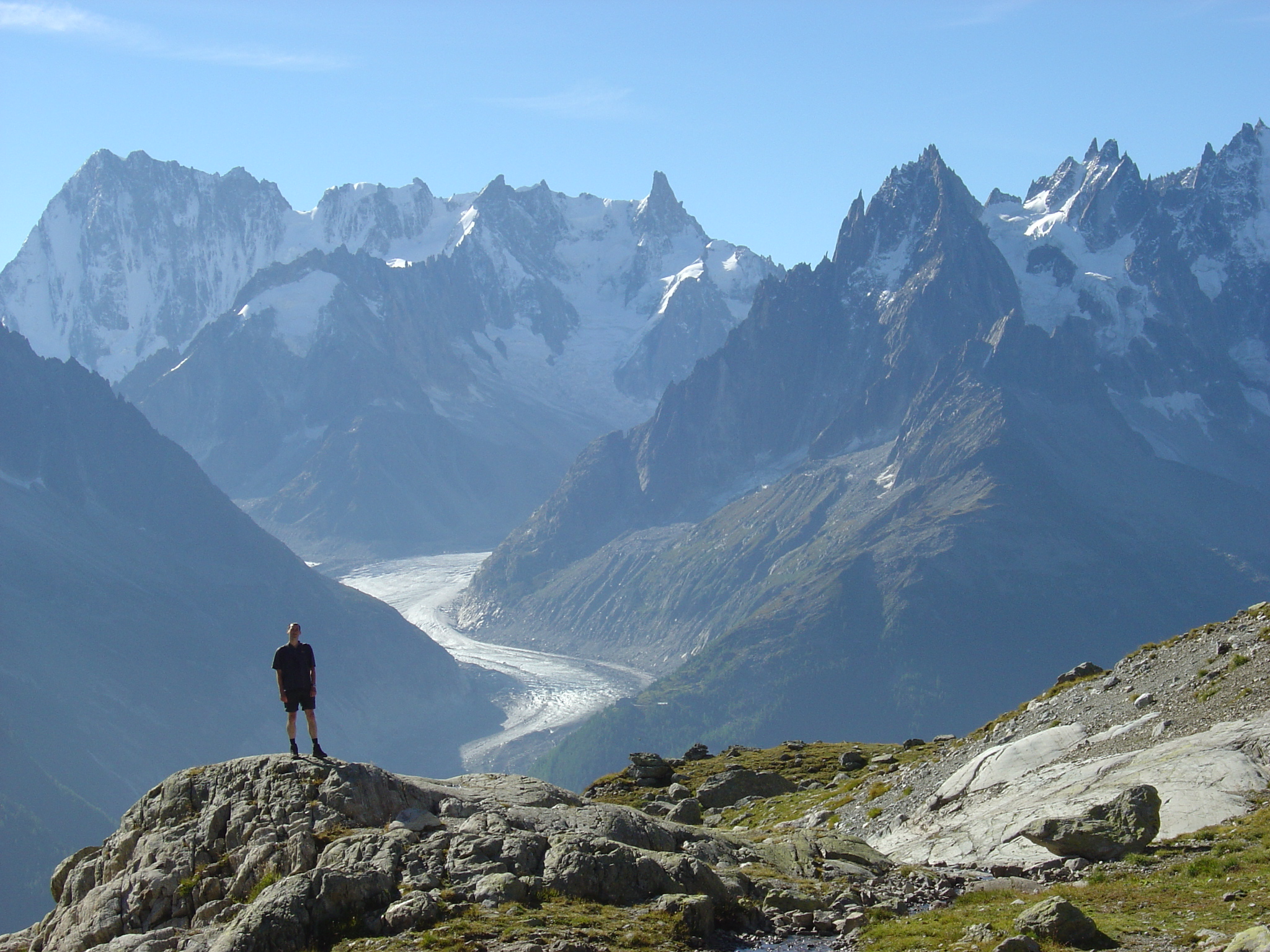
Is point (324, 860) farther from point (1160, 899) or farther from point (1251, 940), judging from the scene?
point (1251, 940)

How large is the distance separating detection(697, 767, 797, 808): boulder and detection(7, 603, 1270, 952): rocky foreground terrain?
22.3m

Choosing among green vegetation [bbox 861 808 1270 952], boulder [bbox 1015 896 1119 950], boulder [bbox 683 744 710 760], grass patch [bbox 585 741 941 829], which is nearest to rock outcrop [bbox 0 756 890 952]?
green vegetation [bbox 861 808 1270 952]

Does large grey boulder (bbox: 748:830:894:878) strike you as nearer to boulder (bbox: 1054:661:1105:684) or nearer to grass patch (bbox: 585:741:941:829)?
grass patch (bbox: 585:741:941:829)

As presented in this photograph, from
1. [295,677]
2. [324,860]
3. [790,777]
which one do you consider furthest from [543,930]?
[790,777]

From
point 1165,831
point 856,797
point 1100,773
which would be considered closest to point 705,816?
point 856,797

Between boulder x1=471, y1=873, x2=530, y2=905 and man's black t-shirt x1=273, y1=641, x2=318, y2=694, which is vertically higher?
man's black t-shirt x1=273, y1=641, x2=318, y2=694

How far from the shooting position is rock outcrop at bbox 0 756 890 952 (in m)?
35.9

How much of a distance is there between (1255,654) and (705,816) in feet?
106

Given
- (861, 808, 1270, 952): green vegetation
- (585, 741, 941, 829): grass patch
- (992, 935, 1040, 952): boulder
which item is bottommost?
A: (861, 808, 1270, 952): green vegetation

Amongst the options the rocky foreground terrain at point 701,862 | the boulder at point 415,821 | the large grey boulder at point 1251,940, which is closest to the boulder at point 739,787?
the rocky foreground terrain at point 701,862

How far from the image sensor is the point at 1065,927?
32.8 meters

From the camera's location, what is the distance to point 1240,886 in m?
36.4

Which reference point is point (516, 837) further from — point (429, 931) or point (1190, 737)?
point (1190, 737)

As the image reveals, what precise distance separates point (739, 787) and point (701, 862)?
1585 inches
